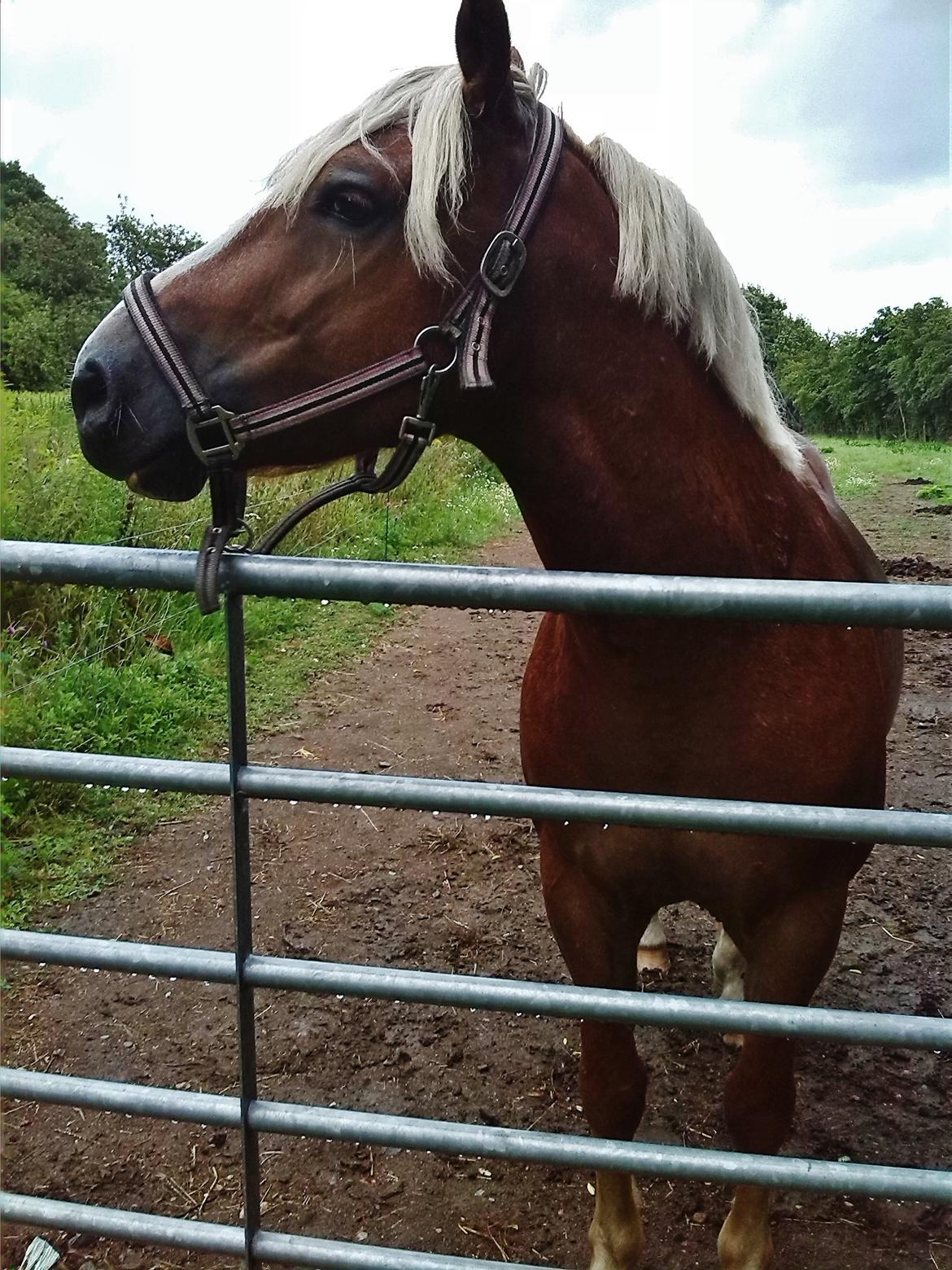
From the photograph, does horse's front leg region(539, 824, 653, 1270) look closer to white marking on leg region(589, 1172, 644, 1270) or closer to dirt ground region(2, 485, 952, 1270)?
white marking on leg region(589, 1172, 644, 1270)

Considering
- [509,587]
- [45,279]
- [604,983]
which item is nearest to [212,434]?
[509,587]

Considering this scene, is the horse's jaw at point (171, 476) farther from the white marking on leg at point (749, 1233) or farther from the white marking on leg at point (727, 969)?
the white marking on leg at point (727, 969)

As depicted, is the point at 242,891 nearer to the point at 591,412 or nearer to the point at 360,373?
the point at 360,373

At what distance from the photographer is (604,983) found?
1.88m

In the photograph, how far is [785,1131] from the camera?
1.88 m

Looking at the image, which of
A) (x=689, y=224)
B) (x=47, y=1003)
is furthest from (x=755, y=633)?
(x=47, y=1003)

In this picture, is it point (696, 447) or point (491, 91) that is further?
point (696, 447)

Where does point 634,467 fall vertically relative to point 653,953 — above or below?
above

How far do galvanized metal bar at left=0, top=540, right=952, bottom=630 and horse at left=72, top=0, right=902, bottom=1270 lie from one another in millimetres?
415

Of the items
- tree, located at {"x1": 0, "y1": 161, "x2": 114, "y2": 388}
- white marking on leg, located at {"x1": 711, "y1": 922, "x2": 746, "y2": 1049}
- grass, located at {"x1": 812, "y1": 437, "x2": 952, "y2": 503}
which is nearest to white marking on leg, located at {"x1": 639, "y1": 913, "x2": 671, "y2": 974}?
white marking on leg, located at {"x1": 711, "y1": 922, "x2": 746, "y2": 1049}

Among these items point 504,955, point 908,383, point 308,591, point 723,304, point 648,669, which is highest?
point 908,383

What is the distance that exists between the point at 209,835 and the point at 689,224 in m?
3.12

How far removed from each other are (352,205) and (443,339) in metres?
0.27

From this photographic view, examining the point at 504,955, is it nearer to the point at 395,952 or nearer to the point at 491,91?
the point at 395,952
